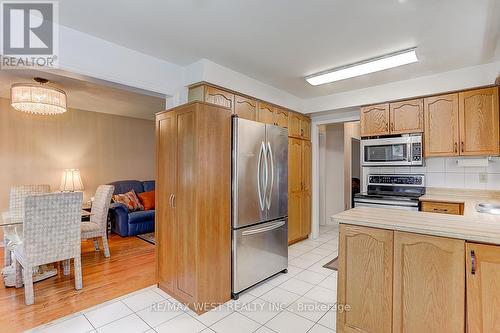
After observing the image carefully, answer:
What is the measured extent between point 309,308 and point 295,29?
2.52 meters

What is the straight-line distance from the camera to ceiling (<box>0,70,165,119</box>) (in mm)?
3340

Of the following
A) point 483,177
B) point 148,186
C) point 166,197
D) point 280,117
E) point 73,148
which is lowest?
point 148,186

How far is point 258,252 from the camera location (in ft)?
8.96

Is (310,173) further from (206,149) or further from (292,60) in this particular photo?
(206,149)

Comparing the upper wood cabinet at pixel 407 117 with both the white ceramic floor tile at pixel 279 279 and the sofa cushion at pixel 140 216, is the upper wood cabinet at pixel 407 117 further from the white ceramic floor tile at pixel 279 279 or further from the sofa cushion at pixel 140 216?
the sofa cushion at pixel 140 216

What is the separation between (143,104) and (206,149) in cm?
313

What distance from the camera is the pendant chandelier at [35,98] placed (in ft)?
9.84

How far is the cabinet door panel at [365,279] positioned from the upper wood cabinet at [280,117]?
2284 mm

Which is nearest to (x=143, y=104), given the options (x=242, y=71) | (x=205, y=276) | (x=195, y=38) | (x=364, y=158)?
(x=242, y=71)

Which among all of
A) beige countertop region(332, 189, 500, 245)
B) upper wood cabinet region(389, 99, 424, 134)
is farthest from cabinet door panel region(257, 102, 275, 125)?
beige countertop region(332, 189, 500, 245)

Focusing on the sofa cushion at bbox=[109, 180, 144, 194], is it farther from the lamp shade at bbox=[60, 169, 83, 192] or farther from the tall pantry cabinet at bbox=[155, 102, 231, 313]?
the tall pantry cabinet at bbox=[155, 102, 231, 313]

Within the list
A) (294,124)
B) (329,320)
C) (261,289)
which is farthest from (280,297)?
(294,124)

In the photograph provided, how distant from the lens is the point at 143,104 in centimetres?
479

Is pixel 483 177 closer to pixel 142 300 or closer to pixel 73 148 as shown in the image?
pixel 142 300
